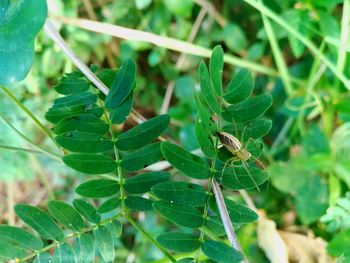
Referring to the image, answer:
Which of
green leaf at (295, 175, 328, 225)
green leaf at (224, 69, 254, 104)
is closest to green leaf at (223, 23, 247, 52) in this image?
green leaf at (295, 175, 328, 225)

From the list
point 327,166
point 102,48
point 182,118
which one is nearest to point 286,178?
point 327,166

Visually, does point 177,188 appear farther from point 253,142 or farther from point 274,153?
point 274,153

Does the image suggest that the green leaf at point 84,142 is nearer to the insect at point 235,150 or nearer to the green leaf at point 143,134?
the green leaf at point 143,134

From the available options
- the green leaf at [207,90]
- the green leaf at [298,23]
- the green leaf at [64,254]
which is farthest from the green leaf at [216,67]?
the green leaf at [298,23]

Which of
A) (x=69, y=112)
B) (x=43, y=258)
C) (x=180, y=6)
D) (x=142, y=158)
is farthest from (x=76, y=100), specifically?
(x=180, y=6)

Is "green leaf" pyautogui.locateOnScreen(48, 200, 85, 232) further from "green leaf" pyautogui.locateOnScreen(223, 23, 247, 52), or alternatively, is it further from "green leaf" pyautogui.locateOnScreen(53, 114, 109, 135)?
"green leaf" pyautogui.locateOnScreen(223, 23, 247, 52)
